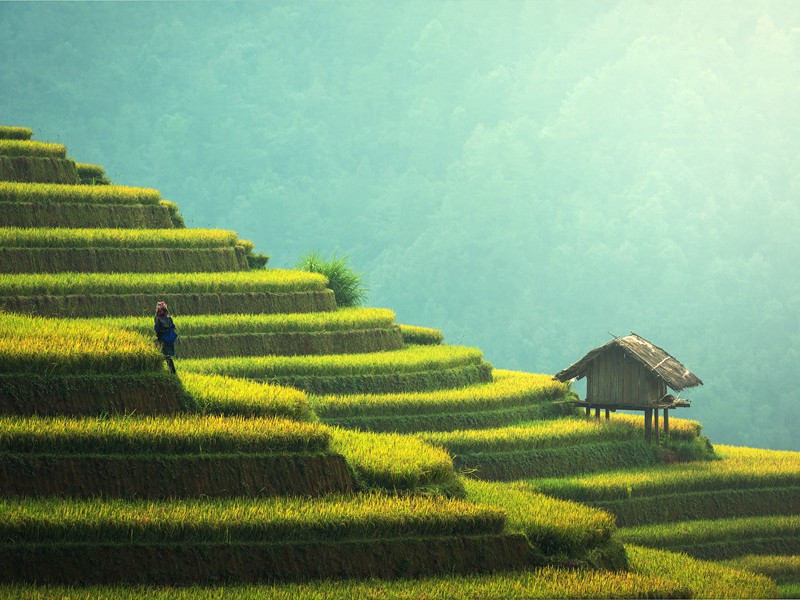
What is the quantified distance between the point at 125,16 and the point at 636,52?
5998 centimetres

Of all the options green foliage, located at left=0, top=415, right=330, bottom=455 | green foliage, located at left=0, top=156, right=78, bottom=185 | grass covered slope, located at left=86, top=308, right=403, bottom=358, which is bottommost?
green foliage, located at left=0, top=415, right=330, bottom=455

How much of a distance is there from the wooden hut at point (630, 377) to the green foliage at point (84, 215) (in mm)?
12440

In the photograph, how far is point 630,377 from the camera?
3328 cm

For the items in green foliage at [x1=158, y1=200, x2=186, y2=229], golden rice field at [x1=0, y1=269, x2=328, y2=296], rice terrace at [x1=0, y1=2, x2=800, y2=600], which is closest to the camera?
rice terrace at [x1=0, y1=2, x2=800, y2=600]

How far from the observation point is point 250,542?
18234 mm

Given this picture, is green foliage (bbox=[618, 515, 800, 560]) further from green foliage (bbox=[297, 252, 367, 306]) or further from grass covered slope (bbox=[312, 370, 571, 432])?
green foliage (bbox=[297, 252, 367, 306])

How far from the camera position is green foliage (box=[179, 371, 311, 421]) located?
21.7 meters

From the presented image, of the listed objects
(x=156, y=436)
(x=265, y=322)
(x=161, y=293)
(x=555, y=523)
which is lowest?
(x=555, y=523)

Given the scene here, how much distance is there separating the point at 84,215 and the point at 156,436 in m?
15.9

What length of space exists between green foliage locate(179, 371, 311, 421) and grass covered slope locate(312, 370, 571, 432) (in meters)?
6.20

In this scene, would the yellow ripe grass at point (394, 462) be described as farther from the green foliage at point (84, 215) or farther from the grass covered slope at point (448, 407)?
the green foliage at point (84, 215)

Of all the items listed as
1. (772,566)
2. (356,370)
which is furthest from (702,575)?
(356,370)

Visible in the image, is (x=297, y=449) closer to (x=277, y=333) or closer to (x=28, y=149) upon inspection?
(x=277, y=333)

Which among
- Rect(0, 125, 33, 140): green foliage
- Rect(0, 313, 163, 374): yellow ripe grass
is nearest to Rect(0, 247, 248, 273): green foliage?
Rect(0, 125, 33, 140): green foliage
